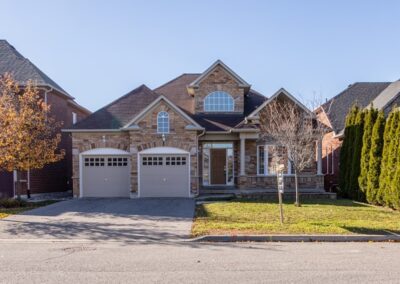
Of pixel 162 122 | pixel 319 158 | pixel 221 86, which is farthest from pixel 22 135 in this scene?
pixel 319 158

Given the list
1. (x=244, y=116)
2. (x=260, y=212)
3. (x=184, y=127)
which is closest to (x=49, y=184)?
(x=184, y=127)

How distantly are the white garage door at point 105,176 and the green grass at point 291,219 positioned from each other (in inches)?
220

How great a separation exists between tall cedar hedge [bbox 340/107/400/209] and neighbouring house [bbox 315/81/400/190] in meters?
3.52

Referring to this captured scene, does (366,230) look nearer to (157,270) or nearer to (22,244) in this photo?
(157,270)

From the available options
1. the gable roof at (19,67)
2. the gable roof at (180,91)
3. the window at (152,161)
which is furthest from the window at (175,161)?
the gable roof at (19,67)

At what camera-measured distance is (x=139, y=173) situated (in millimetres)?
19453

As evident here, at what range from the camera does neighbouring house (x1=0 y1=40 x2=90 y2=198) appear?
65.6ft

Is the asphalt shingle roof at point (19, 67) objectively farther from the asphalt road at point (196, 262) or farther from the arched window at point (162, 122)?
the asphalt road at point (196, 262)

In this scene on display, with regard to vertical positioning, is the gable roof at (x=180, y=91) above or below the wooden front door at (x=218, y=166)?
above

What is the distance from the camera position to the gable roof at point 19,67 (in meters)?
20.7

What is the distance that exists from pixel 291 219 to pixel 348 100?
19.1m

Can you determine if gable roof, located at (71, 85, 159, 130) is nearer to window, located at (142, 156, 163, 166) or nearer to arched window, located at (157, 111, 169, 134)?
arched window, located at (157, 111, 169, 134)

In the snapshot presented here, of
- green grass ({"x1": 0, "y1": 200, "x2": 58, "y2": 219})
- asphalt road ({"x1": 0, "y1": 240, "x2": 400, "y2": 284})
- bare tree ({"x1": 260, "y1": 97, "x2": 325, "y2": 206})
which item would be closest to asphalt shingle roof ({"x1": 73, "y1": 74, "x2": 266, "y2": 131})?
bare tree ({"x1": 260, "y1": 97, "x2": 325, "y2": 206})

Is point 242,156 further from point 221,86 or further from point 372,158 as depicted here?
point 372,158
